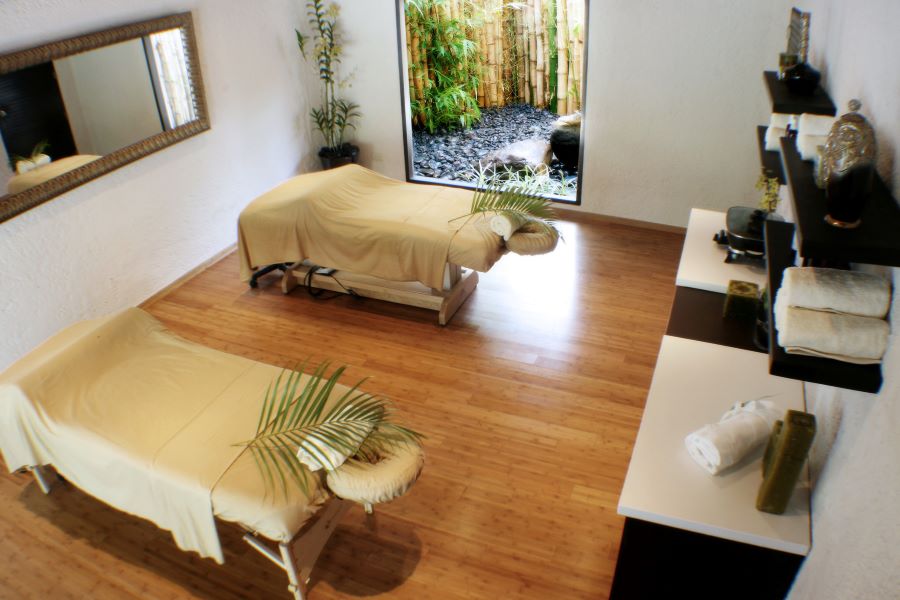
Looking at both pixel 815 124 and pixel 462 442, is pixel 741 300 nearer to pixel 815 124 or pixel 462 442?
pixel 815 124

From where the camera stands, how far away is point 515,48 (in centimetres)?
749

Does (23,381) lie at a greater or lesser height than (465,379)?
greater

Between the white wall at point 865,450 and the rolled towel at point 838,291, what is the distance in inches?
1.5

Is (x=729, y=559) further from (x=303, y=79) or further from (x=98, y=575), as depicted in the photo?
(x=303, y=79)

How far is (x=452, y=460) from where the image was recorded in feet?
10.4

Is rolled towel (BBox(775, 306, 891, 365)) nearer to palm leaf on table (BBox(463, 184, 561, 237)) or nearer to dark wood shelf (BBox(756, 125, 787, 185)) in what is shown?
dark wood shelf (BBox(756, 125, 787, 185))

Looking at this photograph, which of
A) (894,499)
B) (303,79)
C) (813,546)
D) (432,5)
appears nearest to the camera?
(894,499)

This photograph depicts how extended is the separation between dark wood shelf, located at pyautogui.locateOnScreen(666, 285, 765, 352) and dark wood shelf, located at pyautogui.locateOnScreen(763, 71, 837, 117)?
0.79 metres

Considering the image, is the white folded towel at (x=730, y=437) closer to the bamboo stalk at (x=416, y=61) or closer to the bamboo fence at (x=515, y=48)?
the bamboo fence at (x=515, y=48)

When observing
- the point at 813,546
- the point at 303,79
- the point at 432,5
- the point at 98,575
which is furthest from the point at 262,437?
the point at 432,5

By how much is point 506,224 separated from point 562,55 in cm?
375

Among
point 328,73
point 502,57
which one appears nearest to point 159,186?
point 328,73

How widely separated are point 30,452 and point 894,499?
2835 millimetres

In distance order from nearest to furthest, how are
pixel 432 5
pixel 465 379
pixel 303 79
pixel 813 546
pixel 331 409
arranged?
pixel 813 546 < pixel 331 409 < pixel 465 379 < pixel 303 79 < pixel 432 5
